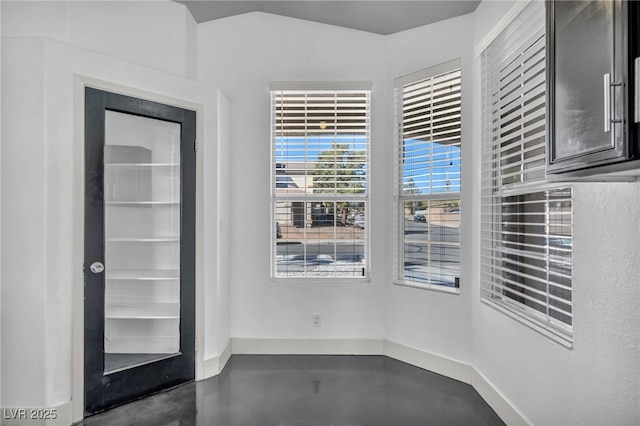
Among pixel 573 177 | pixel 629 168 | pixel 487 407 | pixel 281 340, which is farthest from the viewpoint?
pixel 281 340

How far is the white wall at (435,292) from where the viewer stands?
10.7 feet

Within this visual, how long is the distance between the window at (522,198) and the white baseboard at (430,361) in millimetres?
702

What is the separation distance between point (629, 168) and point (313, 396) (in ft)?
8.13

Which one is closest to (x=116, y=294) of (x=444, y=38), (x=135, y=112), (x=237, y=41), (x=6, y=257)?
(x=6, y=257)

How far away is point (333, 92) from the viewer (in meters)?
3.90

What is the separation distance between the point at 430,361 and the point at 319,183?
186 centimetres

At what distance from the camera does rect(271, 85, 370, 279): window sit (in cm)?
391

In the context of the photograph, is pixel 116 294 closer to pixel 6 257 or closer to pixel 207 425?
pixel 6 257

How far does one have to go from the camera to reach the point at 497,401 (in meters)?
2.73

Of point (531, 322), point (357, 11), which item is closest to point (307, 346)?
point (531, 322)

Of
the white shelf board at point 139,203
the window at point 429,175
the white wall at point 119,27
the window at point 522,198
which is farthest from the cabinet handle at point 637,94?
the white wall at point 119,27

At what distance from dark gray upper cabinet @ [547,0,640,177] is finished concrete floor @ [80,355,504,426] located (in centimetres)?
193

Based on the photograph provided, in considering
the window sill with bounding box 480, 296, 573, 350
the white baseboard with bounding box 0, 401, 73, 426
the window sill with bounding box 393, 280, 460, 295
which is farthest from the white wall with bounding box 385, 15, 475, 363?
the white baseboard with bounding box 0, 401, 73, 426

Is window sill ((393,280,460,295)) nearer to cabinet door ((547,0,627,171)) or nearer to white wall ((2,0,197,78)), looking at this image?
cabinet door ((547,0,627,171))
